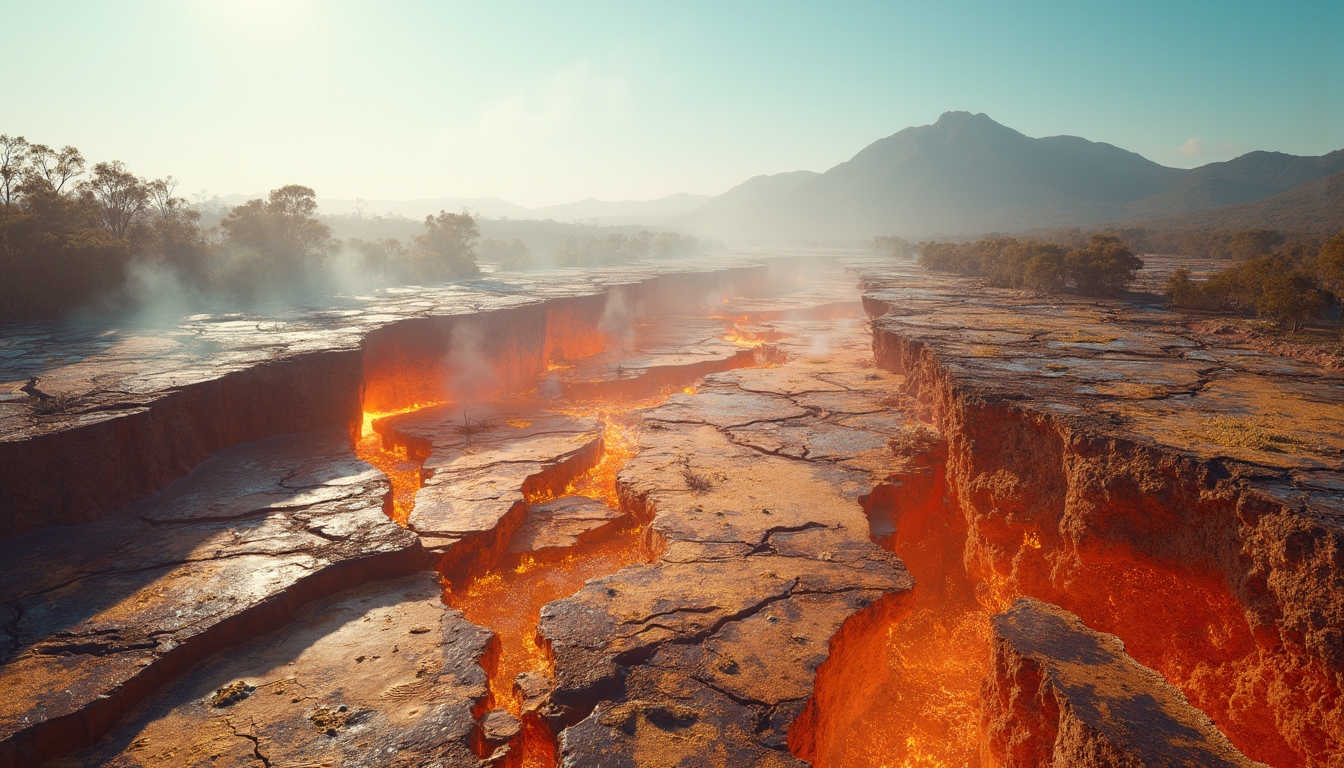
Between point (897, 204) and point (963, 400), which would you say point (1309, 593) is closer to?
point (963, 400)

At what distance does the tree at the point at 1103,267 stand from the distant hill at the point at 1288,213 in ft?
75.8

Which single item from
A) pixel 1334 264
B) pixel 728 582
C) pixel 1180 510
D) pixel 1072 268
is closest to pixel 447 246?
pixel 1072 268

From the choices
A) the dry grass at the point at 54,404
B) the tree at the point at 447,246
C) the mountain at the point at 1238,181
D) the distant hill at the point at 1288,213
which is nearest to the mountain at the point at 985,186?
the mountain at the point at 1238,181

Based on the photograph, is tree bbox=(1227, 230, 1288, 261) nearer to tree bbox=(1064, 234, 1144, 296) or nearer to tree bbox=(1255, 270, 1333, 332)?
tree bbox=(1064, 234, 1144, 296)

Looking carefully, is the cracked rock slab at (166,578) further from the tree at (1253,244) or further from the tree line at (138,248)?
the tree at (1253,244)

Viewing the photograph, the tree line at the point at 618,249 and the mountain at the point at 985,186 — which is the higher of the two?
the mountain at the point at 985,186

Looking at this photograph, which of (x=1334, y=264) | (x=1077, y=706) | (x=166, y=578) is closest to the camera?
(x=1077, y=706)

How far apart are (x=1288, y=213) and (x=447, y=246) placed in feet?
141

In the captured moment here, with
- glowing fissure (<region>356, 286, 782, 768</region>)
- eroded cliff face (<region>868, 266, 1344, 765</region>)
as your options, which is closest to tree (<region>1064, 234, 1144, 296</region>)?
eroded cliff face (<region>868, 266, 1344, 765</region>)

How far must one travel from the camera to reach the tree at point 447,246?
708 inches

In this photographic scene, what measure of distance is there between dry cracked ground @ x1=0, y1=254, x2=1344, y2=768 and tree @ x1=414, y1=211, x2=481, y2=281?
11704 mm

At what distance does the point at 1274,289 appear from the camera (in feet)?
23.2

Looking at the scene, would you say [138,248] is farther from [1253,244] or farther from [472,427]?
[1253,244]

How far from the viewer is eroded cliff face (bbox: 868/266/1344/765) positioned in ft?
8.87
